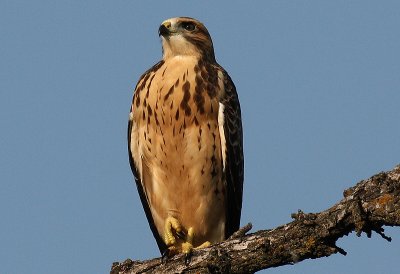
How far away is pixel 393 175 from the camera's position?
5.81 meters

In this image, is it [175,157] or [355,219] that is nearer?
[355,219]

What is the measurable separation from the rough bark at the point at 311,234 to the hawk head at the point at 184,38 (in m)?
3.02

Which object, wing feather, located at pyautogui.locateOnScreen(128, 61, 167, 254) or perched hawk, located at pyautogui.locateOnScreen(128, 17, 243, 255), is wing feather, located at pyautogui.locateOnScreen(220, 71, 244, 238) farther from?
wing feather, located at pyautogui.locateOnScreen(128, 61, 167, 254)

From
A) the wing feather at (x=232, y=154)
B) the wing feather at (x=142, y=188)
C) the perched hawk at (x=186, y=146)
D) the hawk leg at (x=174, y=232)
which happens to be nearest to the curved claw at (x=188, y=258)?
the perched hawk at (x=186, y=146)

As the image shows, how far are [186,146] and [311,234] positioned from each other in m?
2.80

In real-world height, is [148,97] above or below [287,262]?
above

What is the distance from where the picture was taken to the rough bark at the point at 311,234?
19.0 ft

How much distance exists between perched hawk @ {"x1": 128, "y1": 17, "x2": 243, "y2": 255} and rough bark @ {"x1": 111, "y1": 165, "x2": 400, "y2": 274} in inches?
68.8

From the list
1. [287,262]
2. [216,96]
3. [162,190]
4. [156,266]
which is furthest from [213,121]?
[287,262]

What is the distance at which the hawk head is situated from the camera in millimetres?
9383

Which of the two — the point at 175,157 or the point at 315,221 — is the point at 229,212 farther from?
the point at 315,221

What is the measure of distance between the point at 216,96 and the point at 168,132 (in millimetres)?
681

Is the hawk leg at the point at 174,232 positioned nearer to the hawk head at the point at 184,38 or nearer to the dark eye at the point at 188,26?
the hawk head at the point at 184,38

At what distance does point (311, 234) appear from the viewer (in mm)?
6145
